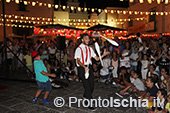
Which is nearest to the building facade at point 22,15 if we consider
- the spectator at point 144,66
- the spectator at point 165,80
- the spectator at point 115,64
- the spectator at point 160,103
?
the spectator at point 115,64

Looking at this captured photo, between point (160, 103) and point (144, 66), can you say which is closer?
point (160, 103)

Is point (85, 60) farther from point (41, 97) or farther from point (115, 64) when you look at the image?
point (115, 64)

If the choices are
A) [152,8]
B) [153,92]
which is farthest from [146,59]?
[152,8]

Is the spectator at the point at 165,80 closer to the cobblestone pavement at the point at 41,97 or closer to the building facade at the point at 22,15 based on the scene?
the cobblestone pavement at the point at 41,97

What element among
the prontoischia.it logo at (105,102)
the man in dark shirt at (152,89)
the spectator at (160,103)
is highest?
the man in dark shirt at (152,89)

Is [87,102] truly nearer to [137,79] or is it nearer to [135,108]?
[135,108]

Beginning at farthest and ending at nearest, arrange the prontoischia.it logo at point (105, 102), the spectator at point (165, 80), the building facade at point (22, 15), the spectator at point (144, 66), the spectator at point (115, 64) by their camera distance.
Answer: the building facade at point (22, 15)
the spectator at point (115, 64)
the spectator at point (144, 66)
the spectator at point (165, 80)
the prontoischia.it logo at point (105, 102)

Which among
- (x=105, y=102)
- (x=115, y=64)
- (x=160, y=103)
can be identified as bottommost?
(x=105, y=102)

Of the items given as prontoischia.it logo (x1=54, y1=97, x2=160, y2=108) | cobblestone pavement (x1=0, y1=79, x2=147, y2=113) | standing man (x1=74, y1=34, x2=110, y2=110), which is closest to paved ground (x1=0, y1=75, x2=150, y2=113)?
cobblestone pavement (x1=0, y1=79, x2=147, y2=113)

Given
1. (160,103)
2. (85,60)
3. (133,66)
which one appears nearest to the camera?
(160,103)

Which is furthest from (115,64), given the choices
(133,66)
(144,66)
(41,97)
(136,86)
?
(41,97)

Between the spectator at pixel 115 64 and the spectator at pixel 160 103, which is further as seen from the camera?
the spectator at pixel 115 64

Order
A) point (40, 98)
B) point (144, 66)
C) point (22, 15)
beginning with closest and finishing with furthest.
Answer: point (40, 98) < point (144, 66) < point (22, 15)

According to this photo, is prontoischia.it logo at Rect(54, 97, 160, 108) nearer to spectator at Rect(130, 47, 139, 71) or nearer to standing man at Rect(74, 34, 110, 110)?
standing man at Rect(74, 34, 110, 110)
